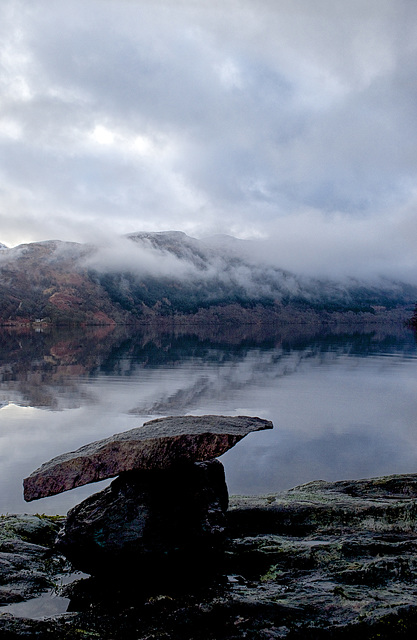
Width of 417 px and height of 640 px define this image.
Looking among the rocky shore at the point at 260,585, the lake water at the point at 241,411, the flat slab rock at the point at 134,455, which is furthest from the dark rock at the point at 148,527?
the lake water at the point at 241,411

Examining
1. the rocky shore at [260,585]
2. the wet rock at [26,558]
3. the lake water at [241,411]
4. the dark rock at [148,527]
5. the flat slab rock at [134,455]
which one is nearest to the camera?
the rocky shore at [260,585]

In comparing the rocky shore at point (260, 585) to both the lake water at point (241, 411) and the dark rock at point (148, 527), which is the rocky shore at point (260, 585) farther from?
the lake water at point (241, 411)

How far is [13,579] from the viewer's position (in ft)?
22.7

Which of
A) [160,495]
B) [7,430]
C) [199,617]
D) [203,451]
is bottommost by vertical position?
[7,430]

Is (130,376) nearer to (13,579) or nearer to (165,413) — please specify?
(165,413)

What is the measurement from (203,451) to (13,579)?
3.20 metres

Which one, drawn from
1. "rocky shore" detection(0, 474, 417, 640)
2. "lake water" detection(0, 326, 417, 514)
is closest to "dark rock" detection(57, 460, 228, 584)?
"rocky shore" detection(0, 474, 417, 640)

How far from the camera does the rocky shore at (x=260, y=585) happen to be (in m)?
5.40

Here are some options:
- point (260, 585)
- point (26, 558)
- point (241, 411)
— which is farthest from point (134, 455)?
point (241, 411)

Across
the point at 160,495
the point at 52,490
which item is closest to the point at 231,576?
the point at 160,495

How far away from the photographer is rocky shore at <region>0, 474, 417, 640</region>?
5.40 m

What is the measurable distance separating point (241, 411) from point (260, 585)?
874 inches

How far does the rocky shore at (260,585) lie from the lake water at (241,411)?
587 cm

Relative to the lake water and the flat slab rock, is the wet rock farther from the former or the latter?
the lake water
